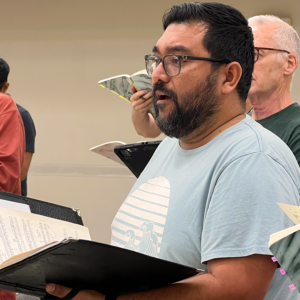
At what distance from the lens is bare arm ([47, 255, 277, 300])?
2.42 ft


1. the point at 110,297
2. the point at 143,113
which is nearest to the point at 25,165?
the point at 143,113

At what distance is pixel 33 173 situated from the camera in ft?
13.8

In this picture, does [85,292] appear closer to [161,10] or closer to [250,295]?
[250,295]

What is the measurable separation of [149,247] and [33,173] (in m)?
3.50

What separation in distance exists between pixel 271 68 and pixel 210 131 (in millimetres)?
772

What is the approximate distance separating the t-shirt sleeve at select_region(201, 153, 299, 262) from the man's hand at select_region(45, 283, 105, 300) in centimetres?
22

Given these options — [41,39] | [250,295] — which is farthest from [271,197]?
[41,39]

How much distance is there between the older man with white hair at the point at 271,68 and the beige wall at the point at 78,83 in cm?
256

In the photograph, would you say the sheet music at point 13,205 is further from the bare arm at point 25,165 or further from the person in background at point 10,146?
the bare arm at point 25,165

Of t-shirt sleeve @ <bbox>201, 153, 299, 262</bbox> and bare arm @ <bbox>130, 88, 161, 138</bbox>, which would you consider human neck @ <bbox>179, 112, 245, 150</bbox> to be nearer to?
Result: t-shirt sleeve @ <bbox>201, 153, 299, 262</bbox>

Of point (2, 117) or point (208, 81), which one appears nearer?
point (208, 81)

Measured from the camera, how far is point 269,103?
5.30 feet

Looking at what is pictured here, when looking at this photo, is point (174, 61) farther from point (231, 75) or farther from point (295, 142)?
point (295, 142)

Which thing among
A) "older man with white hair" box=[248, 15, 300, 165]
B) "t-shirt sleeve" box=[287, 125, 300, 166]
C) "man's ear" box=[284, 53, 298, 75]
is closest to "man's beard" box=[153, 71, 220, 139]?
"t-shirt sleeve" box=[287, 125, 300, 166]
